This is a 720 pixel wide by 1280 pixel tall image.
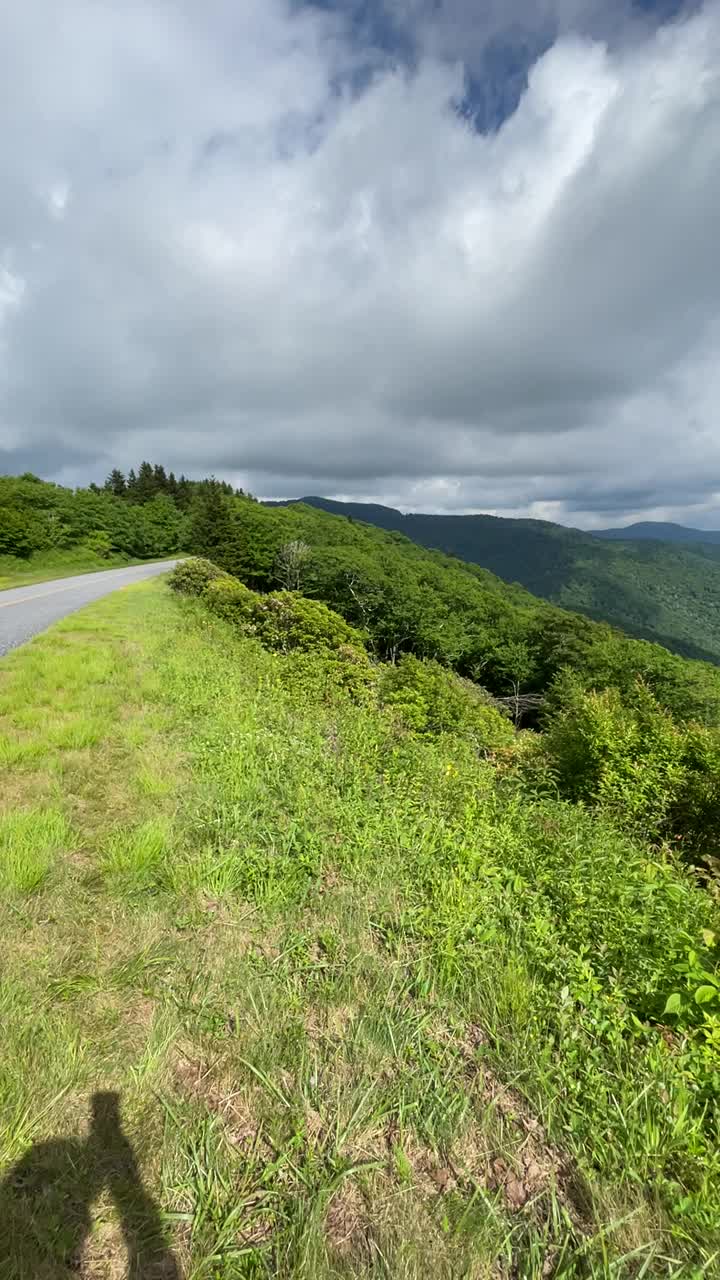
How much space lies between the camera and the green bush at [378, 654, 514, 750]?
467 inches

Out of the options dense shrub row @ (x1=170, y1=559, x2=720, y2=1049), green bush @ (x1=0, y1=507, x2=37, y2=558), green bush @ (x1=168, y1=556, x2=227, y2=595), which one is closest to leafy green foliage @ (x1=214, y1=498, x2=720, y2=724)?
green bush @ (x1=0, y1=507, x2=37, y2=558)

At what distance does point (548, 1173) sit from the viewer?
2152 mm

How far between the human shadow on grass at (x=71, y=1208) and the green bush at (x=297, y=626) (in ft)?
41.9

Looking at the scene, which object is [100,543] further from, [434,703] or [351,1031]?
[351,1031]

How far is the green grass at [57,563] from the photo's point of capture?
131ft

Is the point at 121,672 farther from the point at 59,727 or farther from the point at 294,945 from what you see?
the point at 294,945

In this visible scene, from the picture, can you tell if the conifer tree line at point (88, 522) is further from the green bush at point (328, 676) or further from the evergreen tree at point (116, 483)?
the green bush at point (328, 676)

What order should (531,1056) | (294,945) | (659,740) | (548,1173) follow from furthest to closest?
(659,740) → (294,945) → (531,1056) → (548,1173)

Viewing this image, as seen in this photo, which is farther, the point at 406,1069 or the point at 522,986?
the point at 522,986

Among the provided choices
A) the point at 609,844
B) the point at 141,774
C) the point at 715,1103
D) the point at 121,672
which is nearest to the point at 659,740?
the point at 609,844

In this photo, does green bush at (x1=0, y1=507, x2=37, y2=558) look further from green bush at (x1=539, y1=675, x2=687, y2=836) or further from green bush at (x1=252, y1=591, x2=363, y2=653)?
green bush at (x1=539, y1=675, x2=687, y2=836)

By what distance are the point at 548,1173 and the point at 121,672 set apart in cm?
901

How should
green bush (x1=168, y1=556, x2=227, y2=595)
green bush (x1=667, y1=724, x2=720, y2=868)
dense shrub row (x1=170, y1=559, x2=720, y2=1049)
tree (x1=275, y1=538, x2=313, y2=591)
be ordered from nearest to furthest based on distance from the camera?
dense shrub row (x1=170, y1=559, x2=720, y2=1049)
green bush (x1=667, y1=724, x2=720, y2=868)
green bush (x1=168, y1=556, x2=227, y2=595)
tree (x1=275, y1=538, x2=313, y2=591)

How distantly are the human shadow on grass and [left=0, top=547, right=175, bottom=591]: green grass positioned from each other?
4147 centimetres
